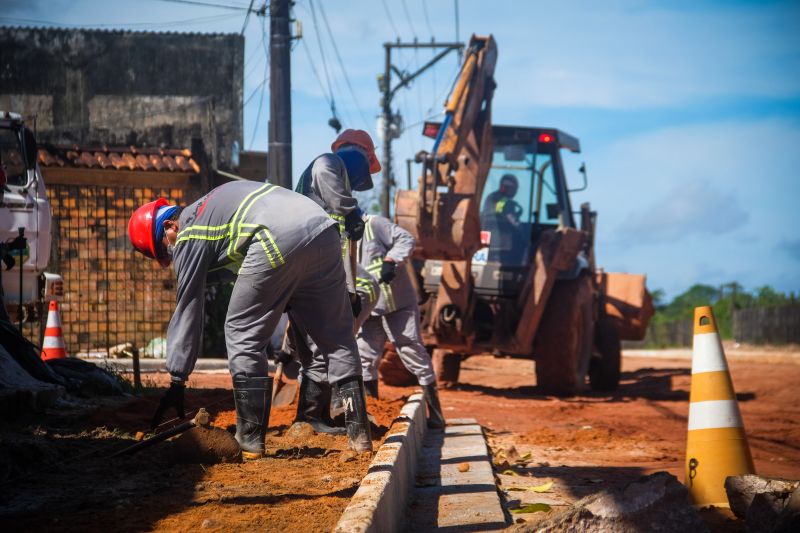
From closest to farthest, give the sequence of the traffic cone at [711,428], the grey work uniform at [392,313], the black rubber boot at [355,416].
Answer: the traffic cone at [711,428] < the black rubber boot at [355,416] < the grey work uniform at [392,313]

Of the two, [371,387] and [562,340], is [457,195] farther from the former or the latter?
[371,387]

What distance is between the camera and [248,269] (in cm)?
482

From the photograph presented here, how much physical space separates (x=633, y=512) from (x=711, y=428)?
148cm

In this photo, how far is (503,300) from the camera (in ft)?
38.7

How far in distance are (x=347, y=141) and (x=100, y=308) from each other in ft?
29.7

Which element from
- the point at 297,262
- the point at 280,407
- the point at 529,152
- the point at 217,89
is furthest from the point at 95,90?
the point at 297,262

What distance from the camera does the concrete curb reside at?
3087mm

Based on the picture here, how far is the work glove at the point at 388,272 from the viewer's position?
736 cm

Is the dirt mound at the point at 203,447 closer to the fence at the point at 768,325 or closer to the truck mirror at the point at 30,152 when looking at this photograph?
the truck mirror at the point at 30,152

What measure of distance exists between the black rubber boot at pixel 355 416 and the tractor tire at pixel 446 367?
23.3 feet

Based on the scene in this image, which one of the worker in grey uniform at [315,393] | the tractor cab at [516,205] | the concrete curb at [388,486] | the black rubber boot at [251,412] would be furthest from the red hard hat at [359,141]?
the tractor cab at [516,205]

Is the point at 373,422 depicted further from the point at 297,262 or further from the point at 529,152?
the point at 529,152

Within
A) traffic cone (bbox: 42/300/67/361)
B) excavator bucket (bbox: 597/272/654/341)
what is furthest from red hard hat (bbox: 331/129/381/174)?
excavator bucket (bbox: 597/272/654/341)

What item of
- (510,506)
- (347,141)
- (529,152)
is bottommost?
(510,506)
